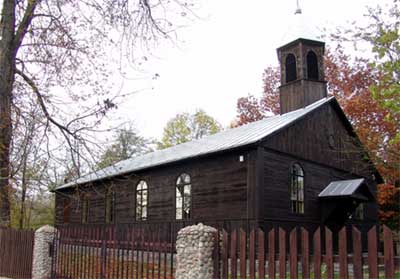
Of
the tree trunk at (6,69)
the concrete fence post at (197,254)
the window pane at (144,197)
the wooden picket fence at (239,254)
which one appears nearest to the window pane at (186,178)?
the window pane at (144,197)

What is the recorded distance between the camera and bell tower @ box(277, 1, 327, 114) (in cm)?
1797

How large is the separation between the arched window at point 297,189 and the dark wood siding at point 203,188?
1.97 metres

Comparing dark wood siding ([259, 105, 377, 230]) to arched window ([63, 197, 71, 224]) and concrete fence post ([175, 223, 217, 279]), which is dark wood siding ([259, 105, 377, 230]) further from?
arched window ([63, 197, 71, 224])

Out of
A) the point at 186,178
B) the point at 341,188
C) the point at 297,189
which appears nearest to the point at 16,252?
the point at 186,178

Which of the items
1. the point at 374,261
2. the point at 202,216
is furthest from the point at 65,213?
the point at 374,261

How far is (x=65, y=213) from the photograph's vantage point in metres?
26.8

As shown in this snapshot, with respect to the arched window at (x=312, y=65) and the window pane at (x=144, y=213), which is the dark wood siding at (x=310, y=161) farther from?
the window pane at (x=144, y=213)

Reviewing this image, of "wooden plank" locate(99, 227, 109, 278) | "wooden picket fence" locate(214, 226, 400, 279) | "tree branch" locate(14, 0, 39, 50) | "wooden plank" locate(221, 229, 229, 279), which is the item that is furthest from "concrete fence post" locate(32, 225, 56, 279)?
"wooden plank" locate(221, 229, 229, 279)

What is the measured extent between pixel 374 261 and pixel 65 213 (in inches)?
964

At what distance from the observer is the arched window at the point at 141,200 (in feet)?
63.1

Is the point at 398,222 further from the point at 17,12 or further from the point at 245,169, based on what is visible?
the point at 17,12

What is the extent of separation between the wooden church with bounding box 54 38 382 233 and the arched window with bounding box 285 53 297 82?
4cm

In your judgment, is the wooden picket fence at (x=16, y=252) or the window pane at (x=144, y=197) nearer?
the wooden picket fence at (x=16, y=252)

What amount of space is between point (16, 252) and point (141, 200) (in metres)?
7.68
